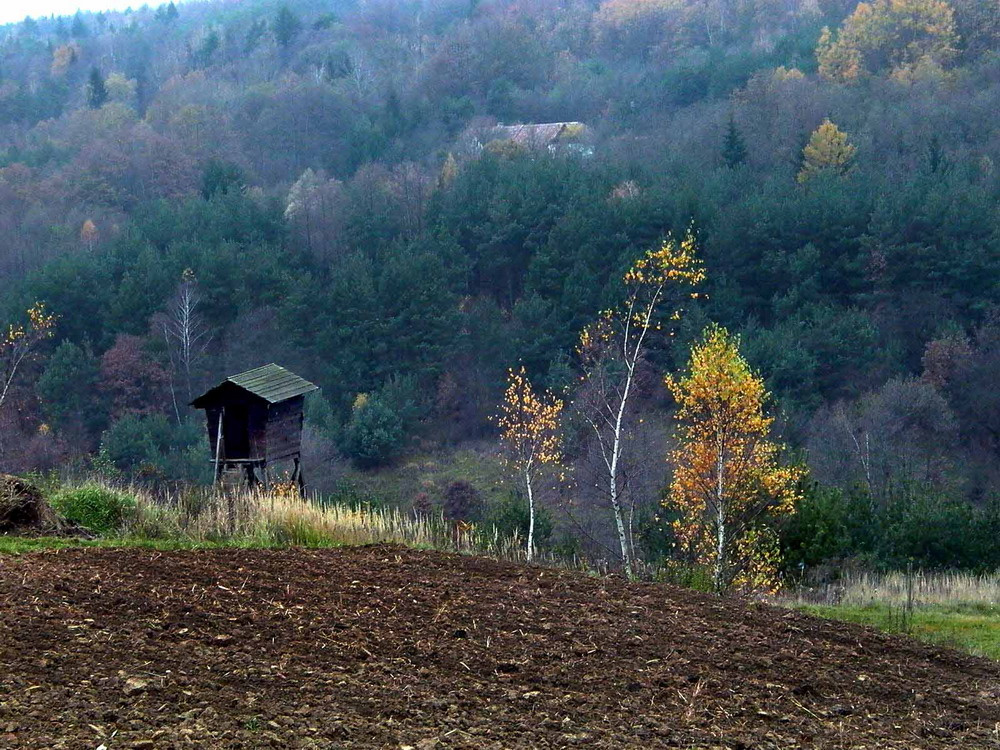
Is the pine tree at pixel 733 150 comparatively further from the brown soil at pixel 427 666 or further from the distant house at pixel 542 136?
the brown soil at pixel 427 666

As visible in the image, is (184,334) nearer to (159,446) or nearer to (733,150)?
(159,446)

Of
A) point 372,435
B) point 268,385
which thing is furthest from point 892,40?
point 268,385

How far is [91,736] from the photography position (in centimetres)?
571

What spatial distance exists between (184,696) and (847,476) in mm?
34323

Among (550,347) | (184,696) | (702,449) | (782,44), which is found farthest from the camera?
(782,44)

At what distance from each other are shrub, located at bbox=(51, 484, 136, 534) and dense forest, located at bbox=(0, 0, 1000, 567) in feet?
42.4

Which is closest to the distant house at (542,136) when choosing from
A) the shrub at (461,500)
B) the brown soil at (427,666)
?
the shrub at (461,500)

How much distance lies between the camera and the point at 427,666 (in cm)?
710

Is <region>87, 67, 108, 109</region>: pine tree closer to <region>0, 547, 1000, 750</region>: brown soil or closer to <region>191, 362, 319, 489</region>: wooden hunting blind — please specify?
<region>191, 362, 319, 489</region>: wooden hunting blind

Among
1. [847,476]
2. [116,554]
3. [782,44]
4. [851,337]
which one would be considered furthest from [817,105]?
[116,554]

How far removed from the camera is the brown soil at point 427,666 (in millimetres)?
6105

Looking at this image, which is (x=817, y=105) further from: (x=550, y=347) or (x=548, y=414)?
(x=548, y=414)

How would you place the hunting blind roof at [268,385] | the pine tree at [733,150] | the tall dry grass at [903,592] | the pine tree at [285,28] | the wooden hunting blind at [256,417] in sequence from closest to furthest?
the tall dry grass at [903,592]
the hunting blind roof at [268,385]
the wooden hunting blind at [256,417]
the pine tree at [733,150]
the pine tree at [285,28]

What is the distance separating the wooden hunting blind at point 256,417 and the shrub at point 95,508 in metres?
4.93
